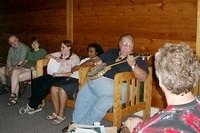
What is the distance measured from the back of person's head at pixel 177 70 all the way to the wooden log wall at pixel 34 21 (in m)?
3.92

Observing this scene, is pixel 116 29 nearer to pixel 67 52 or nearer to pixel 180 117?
pixel 67 52

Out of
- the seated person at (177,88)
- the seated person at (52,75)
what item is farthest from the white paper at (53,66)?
the seated person at (177,88)

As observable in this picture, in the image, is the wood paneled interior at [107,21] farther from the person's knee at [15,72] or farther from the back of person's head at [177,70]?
the back of person's head at [177,70]

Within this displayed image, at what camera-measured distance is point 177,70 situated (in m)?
1.35

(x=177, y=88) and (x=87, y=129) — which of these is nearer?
(x=177, y=88)

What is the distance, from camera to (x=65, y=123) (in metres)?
3.81

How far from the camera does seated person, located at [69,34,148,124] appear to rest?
132 inches

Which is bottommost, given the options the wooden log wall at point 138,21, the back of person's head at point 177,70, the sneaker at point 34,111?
the sneaker at point 34,111

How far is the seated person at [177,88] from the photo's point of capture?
1.31 metres

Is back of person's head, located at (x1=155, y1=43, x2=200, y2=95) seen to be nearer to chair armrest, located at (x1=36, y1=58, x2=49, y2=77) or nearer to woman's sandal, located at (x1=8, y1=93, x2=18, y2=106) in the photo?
chair armrest, located at (x1=36, y1=58, x2=49, y2=77)

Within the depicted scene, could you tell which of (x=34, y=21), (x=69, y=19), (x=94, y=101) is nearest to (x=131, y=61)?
(x=94, y=101)

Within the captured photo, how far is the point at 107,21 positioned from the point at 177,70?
10.5ft

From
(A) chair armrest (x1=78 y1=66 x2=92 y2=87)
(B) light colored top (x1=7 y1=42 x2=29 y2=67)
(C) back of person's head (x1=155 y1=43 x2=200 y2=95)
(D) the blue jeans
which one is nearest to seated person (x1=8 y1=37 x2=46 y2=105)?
(B) light colored top (x1=7 y1=42 x2=29 y2=67)

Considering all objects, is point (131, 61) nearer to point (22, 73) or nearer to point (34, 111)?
point (34, 111)
